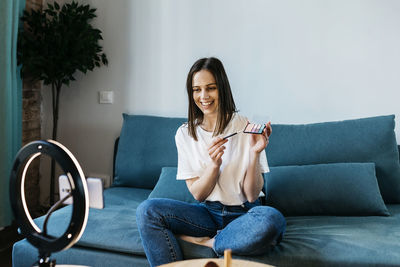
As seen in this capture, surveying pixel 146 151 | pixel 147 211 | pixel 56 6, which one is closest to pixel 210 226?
pixel 147 211

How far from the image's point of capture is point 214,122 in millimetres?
1926

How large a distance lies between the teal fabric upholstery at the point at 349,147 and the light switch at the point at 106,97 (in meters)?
1.23

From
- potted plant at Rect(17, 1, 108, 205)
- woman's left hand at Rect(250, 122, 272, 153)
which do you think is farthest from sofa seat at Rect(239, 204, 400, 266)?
potted plant at Rect(17, 1, 108, 205)

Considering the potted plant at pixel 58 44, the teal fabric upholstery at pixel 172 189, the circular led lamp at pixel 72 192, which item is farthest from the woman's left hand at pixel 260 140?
the potted plant at pixel 58 44

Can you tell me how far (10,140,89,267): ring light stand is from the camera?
965mm

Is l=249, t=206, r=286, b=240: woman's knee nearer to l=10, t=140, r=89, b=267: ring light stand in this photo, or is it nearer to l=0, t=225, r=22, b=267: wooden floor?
l=10, t=140, r=89, b=267: ring light stand

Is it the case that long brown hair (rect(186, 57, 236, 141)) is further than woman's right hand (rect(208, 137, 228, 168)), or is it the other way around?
long brown hair (rect(186, 57, 236, 141))

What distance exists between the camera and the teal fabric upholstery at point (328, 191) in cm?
203

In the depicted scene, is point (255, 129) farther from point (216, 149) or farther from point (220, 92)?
point (220, 92)

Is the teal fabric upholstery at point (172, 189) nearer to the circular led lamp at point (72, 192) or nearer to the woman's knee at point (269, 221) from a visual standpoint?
the woman's knee at point (269, 221)

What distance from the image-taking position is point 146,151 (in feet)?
8.39

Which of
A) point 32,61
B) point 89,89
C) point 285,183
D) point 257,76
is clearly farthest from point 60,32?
point 285,183

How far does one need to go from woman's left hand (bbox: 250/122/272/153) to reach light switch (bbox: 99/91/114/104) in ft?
4.85

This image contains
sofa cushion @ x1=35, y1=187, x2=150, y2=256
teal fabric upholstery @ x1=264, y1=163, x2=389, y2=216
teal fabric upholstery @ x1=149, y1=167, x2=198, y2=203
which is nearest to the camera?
sofa cushion @ x1=35, y1=187, x2=150, y2=256
